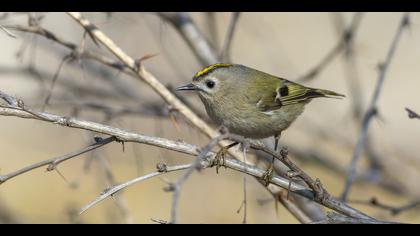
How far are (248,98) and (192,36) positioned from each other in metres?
0.49

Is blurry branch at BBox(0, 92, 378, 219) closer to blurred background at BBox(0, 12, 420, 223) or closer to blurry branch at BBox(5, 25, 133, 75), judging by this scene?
blurry branch at BBox(5, 25, 133, 75)

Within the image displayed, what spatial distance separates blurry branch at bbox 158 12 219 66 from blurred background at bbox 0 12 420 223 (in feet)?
0.41

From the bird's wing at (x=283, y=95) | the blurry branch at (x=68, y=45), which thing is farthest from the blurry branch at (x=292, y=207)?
the blurry branch at (x=68, y=45)

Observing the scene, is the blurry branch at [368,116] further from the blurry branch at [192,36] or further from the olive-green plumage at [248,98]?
the blurry branch at [192,36]

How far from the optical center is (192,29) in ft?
11.4

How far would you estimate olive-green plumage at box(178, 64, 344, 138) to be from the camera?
10.3ft

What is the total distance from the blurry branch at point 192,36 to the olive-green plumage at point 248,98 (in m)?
0.16

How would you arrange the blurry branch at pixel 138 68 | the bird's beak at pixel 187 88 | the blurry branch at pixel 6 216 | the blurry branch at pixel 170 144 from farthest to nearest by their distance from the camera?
the blurry branch at pixel 6 216 < the bird's beak at pixel 187 88 < the blurry branch at pixel 138 68 < the blurry branch at pixel 170 144

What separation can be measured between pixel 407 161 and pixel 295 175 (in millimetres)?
3311

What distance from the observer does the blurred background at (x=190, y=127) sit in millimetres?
4039

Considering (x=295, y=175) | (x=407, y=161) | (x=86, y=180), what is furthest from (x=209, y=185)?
(x=295, y=175)

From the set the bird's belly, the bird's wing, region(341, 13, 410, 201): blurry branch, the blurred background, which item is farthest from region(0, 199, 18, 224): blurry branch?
region(341, 13, 410, 201): blurry branch

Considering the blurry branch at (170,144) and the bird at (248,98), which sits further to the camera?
the bird at (248,98)
